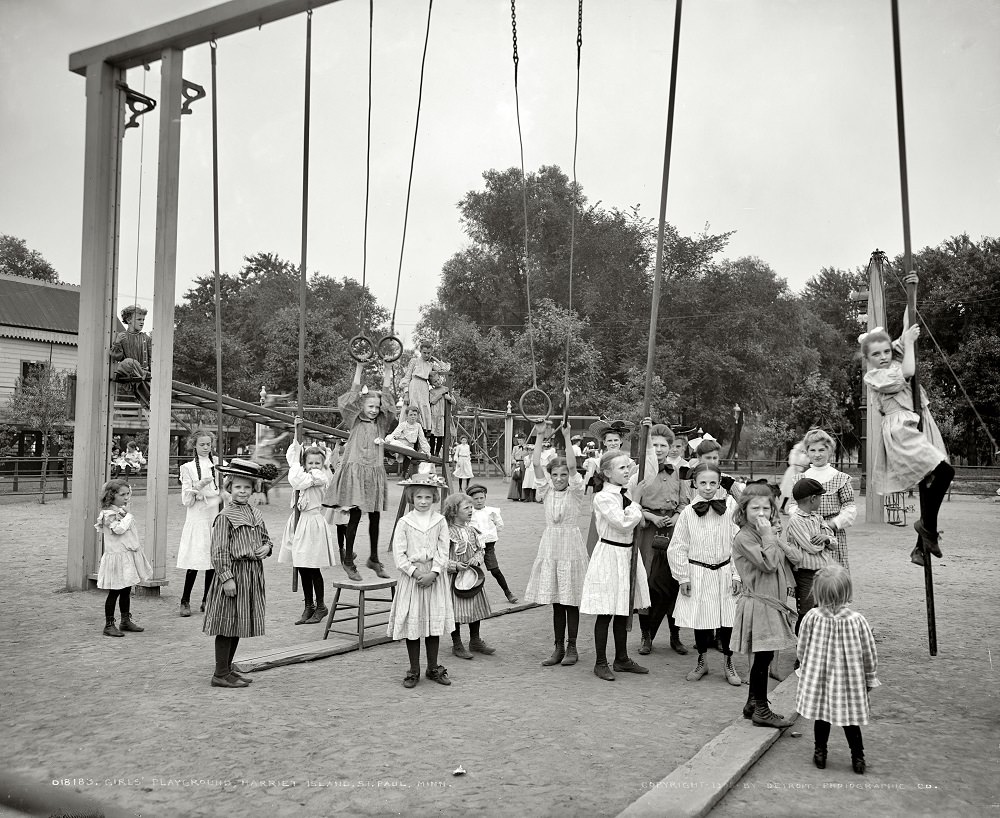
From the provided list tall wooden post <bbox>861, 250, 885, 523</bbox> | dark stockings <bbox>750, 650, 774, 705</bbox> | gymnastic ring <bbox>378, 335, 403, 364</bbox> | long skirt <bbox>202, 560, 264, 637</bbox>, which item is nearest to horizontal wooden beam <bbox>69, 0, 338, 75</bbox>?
gymnastic ring <bbox>378, 335, 403, 364</bbox>

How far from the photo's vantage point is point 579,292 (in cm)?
3900

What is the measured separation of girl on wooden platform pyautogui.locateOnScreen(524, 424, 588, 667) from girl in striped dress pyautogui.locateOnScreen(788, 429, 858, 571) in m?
1.62

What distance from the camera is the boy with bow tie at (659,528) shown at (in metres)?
6.85

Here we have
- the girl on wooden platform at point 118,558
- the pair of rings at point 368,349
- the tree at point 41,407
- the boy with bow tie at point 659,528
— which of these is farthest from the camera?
the tree at point 41,407

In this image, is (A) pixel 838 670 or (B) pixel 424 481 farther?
(B) pixel 424 481

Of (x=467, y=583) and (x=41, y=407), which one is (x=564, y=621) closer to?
(x=467, y=583)

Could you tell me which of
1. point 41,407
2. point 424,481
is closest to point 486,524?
point 424,481

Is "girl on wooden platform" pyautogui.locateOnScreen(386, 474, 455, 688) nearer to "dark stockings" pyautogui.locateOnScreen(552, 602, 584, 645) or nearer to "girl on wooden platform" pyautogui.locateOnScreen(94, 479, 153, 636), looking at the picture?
"dark stockings" pyautogui.locateOnScreen(552, 602, 584, 645)

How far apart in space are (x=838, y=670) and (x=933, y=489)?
1706 mm

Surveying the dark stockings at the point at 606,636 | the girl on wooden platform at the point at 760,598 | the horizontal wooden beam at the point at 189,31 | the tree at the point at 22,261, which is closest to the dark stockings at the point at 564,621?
the dark stockings at the point at 606,636

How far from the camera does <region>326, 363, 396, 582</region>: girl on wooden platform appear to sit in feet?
27.5

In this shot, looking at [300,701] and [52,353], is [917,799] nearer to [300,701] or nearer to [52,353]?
[300,701]

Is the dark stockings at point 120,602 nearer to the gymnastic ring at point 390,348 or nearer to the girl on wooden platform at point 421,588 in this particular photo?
the girl on wooden platform at point 421,588

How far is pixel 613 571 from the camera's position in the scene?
19.7 feet
